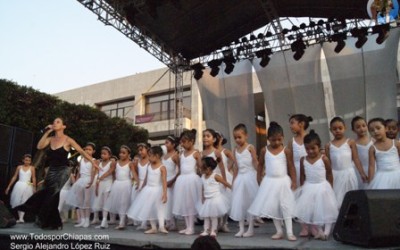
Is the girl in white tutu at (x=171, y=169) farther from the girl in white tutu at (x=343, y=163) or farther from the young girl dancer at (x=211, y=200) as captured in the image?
the girl in white tutu at (x=343, y=163)

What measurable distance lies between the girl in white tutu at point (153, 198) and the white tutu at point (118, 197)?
36.2 inches

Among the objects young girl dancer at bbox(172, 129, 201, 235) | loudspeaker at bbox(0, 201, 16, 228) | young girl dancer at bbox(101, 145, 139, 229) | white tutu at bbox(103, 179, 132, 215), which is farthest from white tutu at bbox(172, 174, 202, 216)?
loudspeaker at bbox(0, 201, 16, 228)

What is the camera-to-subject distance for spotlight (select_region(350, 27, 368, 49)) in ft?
34.6

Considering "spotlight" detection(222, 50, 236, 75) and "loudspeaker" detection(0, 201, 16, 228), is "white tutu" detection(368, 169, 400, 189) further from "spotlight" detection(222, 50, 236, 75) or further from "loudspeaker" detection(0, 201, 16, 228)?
"spotlight" detection(222, 50, 236, 75)

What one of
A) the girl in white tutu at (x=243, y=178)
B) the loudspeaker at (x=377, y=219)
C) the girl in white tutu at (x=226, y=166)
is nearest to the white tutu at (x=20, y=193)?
the girl in white tutu at (x=226, y=166)

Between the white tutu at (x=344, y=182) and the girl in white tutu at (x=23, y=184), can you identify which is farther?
the girl in white tutu at (x=23, y=184)

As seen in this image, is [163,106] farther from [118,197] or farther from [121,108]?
[118,197]

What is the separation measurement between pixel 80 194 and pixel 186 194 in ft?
8.99

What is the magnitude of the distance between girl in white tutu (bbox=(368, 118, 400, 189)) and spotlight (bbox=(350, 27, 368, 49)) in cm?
628

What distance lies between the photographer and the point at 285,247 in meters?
3.72

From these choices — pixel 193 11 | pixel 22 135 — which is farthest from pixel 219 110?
pixel 22 135

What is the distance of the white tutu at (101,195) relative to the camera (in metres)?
7.38

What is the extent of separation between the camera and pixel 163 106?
30.5m

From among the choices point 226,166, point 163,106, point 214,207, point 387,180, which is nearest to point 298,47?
point 226,166
